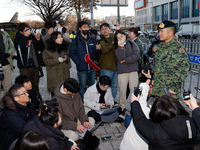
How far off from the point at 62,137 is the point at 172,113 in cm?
129

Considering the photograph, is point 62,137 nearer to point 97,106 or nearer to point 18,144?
point 18,144

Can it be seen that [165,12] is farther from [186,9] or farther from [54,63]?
[54,63]

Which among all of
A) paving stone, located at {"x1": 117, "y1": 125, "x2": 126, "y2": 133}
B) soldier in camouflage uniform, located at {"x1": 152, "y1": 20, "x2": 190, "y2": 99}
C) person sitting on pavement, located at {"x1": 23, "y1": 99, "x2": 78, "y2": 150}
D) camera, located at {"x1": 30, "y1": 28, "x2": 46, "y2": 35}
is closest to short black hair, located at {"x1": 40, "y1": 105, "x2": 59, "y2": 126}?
person sitting on pavement, located at {"x1": 23, "y1": 99, "x2": 78, "y2": 150}

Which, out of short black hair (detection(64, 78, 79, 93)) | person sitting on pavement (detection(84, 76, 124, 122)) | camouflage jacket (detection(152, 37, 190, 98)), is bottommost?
person sitting on pavement (detection(84, 76, 124, 122))

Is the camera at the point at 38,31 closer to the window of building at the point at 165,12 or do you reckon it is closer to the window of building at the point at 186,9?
the window of building at the point at 186,9

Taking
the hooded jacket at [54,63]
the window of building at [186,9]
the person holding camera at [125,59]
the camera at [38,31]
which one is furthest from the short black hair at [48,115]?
the window of building at [186,9]

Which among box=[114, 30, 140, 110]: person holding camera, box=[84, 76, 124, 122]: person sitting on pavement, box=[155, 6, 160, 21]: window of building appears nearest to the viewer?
box=[84, 76, 124, 122]: person sitting on pavement

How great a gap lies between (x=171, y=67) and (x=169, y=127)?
1.49 meters

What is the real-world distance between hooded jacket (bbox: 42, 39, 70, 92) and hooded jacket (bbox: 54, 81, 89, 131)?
1239 mm

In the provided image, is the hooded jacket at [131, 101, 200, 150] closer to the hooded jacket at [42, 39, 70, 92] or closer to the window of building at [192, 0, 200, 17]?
the hooded jacket at [42, 39, 70, 92]

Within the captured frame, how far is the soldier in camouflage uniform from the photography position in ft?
9.78

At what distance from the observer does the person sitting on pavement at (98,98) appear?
404cm

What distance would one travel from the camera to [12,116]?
2684 mm

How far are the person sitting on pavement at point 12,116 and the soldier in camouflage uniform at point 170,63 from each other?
215 centimetres
